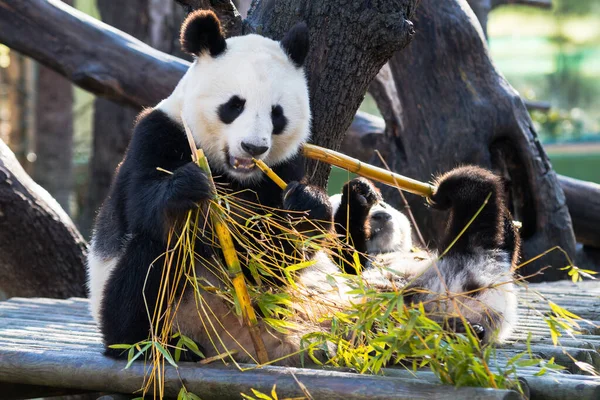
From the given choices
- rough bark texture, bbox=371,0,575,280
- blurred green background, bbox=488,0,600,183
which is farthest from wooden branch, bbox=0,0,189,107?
blurred green background, bbox=488,0,600,183

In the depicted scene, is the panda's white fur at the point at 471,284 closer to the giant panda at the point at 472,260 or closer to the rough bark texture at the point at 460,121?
the giant panda at the point at 472,260

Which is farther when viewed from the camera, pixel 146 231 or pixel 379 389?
pixel 146 231

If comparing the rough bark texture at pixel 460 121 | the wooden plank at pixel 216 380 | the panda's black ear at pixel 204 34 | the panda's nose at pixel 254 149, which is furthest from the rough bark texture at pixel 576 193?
the wooden plank at pixel 216 380

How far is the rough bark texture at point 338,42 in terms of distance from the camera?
3398 mm

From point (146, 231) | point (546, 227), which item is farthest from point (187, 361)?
point (546, 227)

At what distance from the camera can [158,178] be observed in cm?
268

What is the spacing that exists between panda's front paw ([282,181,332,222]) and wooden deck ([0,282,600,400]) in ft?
1.79

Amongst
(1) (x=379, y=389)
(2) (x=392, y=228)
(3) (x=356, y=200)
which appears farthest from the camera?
(2) (x=392, y=228)

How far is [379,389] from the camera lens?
212cm

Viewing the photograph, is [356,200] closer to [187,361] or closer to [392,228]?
[392,228]

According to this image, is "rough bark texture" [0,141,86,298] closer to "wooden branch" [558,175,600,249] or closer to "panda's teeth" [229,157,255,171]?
"panda's teeth" [229,157,255,171]

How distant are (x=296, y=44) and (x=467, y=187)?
87cm

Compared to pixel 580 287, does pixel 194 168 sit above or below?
above

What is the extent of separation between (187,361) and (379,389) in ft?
2.53
